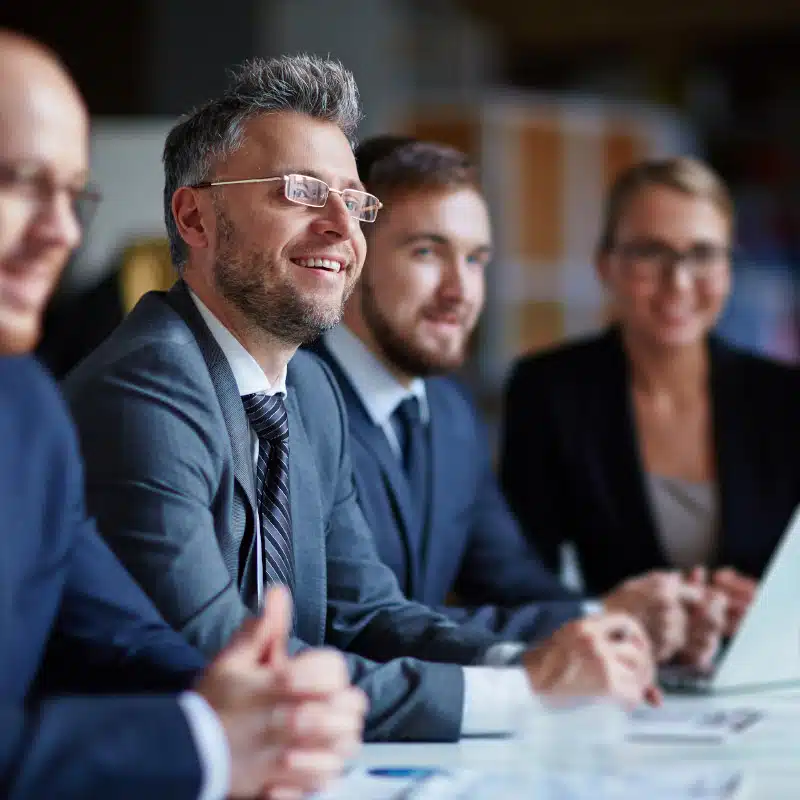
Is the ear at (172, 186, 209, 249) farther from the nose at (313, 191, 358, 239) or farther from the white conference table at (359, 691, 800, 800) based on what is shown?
the white conference table at (359, 691, 800, 800)

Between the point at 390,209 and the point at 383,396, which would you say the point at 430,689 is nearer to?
the point at 383,396

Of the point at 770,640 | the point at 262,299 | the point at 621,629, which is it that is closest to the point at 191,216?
the point at 262,299

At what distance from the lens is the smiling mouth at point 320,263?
5.08 feet

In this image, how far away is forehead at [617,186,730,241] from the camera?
2.77 meters

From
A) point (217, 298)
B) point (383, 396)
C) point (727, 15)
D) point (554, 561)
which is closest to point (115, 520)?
point (217, 298)

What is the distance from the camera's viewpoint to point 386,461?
2031mm

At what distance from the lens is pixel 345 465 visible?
5.99ft

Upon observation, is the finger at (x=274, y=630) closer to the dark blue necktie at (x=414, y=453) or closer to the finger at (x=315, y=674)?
the finger at (x=315, y=674)

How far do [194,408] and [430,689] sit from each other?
1.36 feet

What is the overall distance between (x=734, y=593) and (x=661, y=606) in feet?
0.77

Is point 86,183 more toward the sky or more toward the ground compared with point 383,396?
more toward the sky

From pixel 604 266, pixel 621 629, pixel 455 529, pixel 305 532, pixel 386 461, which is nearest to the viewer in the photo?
pixel 305 532

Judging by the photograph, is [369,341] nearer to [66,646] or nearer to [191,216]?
[191,216]

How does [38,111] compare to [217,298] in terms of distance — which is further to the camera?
[217,298]
